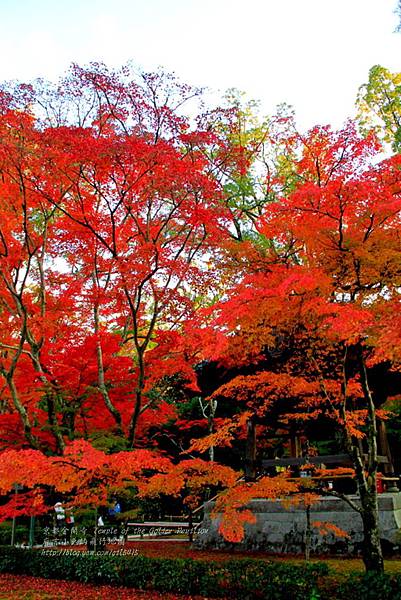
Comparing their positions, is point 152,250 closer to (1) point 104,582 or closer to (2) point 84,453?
(2) point 84,453

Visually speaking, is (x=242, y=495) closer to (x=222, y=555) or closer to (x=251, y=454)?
(x=222, y=555)

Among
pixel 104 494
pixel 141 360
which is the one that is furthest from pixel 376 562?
pixel 141 360

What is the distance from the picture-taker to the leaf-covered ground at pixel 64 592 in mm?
9039

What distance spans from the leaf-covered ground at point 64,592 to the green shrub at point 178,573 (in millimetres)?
200

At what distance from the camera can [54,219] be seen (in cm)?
1439

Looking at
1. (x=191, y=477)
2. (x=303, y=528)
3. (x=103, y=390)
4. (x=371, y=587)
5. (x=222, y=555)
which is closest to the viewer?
(x=371, y=587)

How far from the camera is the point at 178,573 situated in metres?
9.34

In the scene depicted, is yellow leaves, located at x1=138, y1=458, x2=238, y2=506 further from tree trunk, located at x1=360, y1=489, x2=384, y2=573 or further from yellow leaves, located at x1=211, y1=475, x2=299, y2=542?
tree trunk, located at x1=360, y1=489, x2=384, y2=573

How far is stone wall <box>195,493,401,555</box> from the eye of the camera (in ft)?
35.7

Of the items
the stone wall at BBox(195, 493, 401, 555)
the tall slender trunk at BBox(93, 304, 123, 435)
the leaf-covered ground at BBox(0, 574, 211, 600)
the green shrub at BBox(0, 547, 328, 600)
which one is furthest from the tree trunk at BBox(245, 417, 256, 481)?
the leaf-covered ground at BBox(0, 574, 211, 600)

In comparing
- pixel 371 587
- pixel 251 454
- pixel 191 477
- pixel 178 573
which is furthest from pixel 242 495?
pixel 251 454

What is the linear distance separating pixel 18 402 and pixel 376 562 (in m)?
7.62

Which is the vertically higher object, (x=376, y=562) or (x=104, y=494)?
(x=104, y=494)

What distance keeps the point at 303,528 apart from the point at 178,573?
410 centimetres
